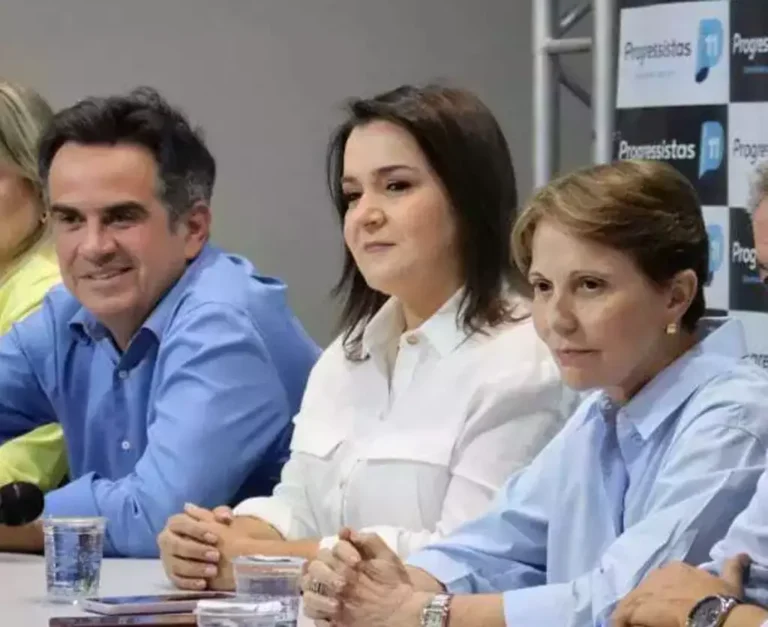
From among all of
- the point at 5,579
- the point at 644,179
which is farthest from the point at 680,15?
the point at 5,579

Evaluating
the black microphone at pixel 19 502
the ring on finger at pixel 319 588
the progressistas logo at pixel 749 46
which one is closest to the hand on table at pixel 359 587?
the ring on finger at pixel 319 588

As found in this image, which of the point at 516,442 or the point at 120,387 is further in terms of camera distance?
the point at 120,387

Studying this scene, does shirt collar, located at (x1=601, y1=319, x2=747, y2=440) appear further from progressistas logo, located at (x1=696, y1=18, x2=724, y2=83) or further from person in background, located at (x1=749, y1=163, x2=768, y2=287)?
progressistas logo, located at (x1=696, y1=18, x2=724, y2=83)

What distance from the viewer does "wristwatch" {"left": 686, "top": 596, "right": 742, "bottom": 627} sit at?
1.62m

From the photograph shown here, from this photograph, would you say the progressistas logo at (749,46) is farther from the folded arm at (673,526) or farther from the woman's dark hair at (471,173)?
the folded arm at (673,526)

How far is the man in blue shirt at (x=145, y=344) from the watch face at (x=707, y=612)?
44.5 inches

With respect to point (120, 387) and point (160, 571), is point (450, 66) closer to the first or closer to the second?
point (120, 387)

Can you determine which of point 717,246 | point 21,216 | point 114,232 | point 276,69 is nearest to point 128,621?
point 114,232

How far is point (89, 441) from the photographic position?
2893 millimetres

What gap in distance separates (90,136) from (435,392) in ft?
2.96

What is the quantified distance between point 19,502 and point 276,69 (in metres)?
2.69

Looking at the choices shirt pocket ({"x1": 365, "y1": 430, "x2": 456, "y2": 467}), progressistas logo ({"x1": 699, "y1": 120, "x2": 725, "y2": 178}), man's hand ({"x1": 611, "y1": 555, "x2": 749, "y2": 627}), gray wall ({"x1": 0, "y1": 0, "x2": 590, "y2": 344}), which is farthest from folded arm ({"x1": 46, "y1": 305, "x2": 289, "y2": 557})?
gray wall ({"x1": 0, "y1": 0, "x2": 590, "y2": 344})

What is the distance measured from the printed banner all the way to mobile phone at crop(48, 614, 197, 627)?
181 centimetres

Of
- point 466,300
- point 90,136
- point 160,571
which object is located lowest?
point 160,571
